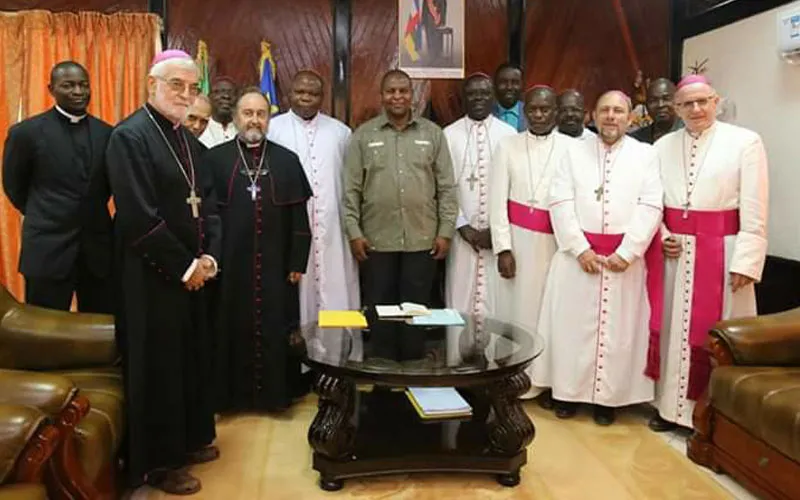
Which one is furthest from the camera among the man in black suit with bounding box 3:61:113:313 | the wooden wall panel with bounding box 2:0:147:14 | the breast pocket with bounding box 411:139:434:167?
the wooden wall panel with bounding box 2:0:147:14

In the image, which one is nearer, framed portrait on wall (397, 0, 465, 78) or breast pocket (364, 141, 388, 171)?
breast pocket (364, 141, 388, 171)

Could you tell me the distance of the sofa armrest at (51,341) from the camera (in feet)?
8.99

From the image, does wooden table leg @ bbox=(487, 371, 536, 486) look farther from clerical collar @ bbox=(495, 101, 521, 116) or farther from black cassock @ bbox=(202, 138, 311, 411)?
clerical collar @ bbox=(495, 101, 521, 116)

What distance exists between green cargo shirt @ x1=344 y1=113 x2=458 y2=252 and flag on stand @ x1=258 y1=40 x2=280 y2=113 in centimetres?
105

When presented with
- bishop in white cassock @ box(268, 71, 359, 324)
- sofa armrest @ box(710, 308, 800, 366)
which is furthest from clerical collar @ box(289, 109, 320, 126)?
sofa armrest @ box(710, 308, 800, 366)

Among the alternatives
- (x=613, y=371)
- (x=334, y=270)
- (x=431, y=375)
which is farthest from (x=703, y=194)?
(x=334, y=270)

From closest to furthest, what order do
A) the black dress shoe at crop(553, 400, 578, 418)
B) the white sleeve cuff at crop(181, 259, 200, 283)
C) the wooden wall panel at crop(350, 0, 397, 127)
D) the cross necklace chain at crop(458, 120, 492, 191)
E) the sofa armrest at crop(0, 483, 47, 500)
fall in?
the sofa armrest at crop(0, 483, 47, 500) → the white sleeve cuff at crop(181, 259, 200, 283) → the black dress shoe at crop(553, 400, 578, 418) → the cross necklace chain at crop(458, 120, 492, 191) → the wooden wall panel at crop(350, 0, 397, 127)

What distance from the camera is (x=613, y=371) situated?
11.9ft

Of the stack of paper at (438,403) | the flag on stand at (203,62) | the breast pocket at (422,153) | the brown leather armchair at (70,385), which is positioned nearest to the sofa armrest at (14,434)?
the brown leather armchair at (70,385)

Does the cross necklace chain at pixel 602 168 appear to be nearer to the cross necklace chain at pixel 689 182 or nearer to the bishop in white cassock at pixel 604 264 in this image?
the bishop in white cassock at pixel 604 264

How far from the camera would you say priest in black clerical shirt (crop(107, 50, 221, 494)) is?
261 centimetres

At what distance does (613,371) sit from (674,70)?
2496 millimetres

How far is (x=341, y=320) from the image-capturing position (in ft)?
10.4

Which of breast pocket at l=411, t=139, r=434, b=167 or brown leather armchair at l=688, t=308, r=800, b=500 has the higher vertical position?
breast pocket at l=411, t=139, r=434, b=167
